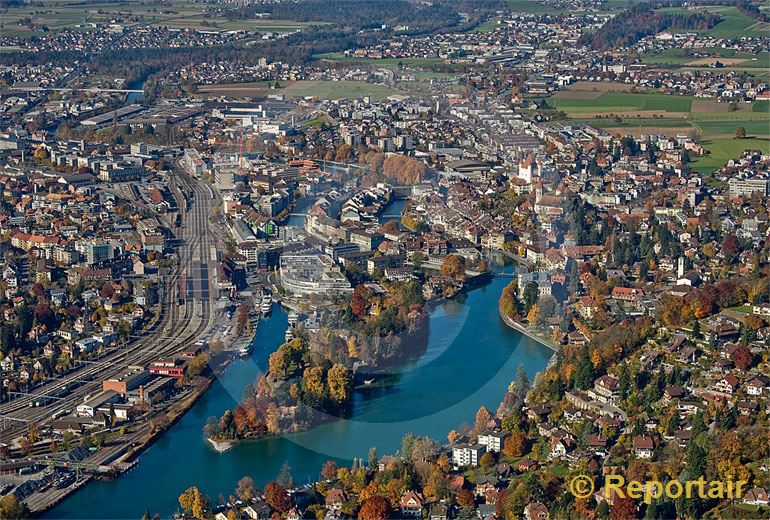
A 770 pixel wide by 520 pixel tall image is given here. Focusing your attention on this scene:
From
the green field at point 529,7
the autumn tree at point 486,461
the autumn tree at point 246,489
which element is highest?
the autumn tree at point 486,461

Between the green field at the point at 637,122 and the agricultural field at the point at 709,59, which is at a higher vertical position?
the green field at the point at 637,122

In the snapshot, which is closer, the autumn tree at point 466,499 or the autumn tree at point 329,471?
the autumn tree at point 466,499

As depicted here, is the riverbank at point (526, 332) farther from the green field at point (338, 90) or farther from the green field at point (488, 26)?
the green field at point (488, 26)

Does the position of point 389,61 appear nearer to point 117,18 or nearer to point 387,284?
point 117,18

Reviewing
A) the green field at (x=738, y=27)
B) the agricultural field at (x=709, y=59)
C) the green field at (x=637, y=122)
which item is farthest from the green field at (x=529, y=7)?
the green field at (x=637, y=122)

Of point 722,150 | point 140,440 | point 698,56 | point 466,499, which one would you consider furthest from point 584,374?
point 698,56

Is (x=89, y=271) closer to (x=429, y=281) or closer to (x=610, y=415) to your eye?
(x=429, y=281)

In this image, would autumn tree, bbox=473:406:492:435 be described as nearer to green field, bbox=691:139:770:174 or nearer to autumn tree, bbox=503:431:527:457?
autumn tree, bbox=503:431:527:457

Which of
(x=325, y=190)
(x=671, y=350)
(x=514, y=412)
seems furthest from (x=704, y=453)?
(x=325, y=190)

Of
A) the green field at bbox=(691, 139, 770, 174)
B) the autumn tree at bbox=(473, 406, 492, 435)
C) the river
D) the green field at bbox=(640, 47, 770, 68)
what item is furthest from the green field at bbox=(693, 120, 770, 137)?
the autumn tree at bbox=(473, 406, 492, 435)
